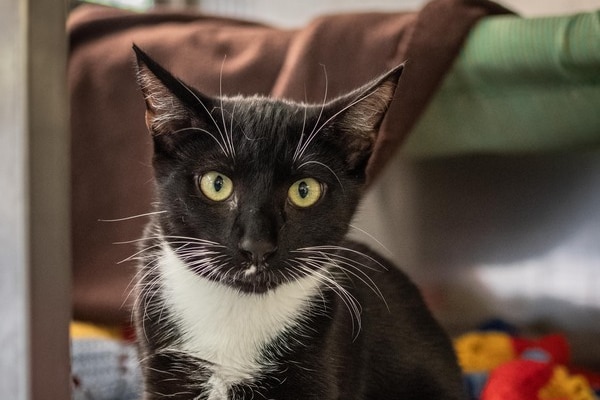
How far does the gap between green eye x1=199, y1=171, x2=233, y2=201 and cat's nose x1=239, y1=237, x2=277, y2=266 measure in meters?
0.06

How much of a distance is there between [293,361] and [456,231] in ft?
2.90

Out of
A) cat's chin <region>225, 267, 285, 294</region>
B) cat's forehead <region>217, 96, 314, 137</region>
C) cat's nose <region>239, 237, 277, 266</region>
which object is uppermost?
cat's forehead <region>217, 96, 314, 137</region>

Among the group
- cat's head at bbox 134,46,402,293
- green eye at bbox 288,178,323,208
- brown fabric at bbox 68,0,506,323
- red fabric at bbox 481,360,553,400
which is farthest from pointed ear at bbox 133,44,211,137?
red fabric at bbox 481,360,553,400

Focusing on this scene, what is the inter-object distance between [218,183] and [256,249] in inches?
3.6

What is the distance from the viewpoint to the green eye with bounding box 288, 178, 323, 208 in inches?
29.6

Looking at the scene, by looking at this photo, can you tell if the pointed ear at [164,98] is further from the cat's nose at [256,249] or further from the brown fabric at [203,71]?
the brown fabric at [203,71]

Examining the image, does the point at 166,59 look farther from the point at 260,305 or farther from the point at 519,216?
the point at 519,216

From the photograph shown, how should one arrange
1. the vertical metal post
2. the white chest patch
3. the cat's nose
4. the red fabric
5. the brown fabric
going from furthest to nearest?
the brown fabric → the red fabric → the white chest patch → the cat's nose → the vertical metal post

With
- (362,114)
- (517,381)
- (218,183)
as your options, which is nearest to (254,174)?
(218,183)

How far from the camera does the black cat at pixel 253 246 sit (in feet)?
2.38

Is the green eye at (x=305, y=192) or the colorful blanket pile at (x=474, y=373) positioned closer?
the green eye at (x=305, y=192)

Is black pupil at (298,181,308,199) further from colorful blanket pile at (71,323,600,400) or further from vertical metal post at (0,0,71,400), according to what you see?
colorful blanket pile at (71,323,600,400)

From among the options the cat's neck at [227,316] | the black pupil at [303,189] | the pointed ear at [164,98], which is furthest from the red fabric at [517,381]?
the pointed ear at [164,98]

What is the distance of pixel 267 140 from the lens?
2.48 feet
